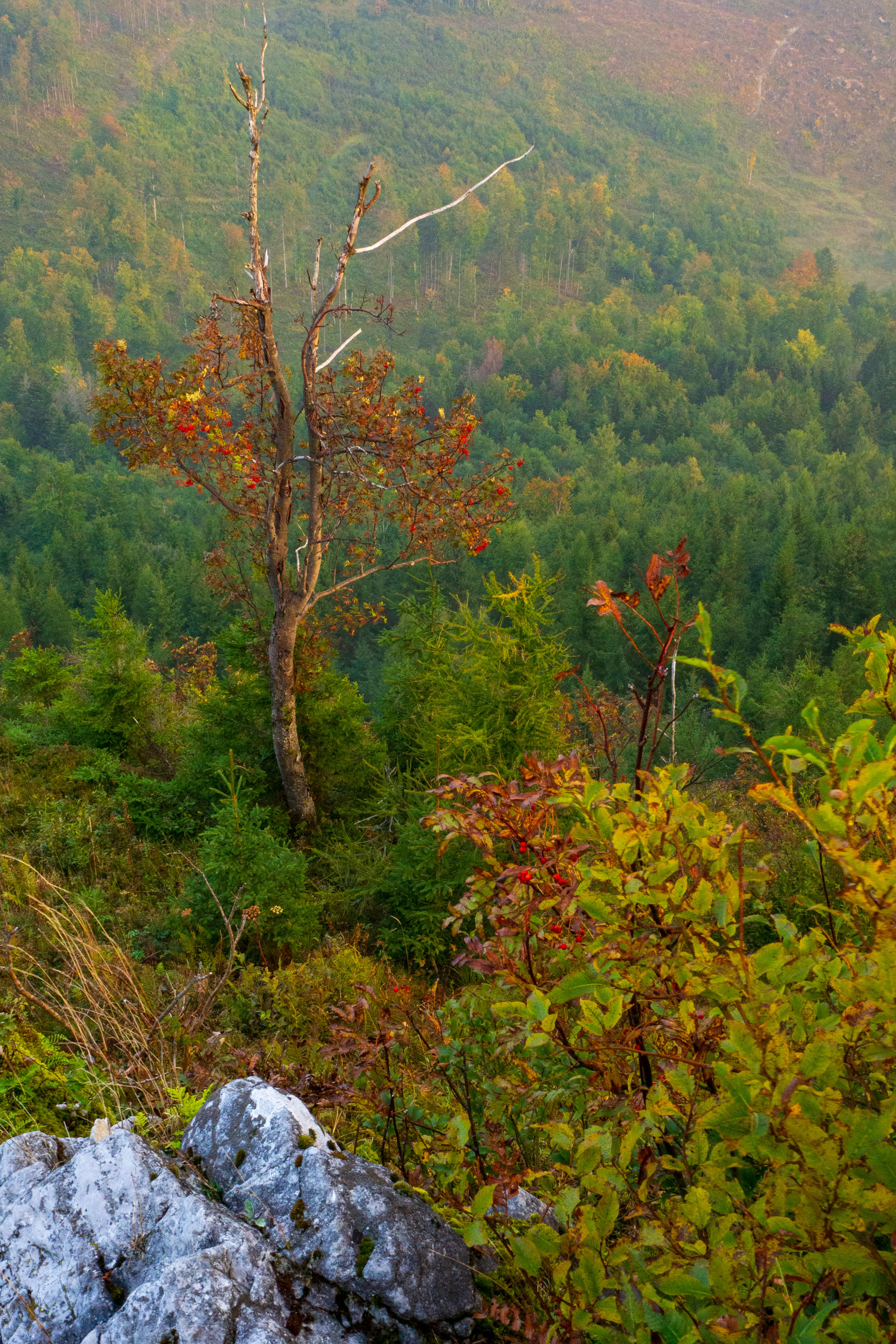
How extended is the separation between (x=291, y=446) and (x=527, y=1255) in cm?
654

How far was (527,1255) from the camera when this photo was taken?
124cm

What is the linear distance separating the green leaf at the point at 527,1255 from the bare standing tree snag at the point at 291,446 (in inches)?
225

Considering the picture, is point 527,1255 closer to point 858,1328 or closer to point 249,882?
point 858,1328

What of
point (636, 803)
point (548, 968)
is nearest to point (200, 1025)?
point (548, 968)

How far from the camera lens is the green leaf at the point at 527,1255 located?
1.23 m

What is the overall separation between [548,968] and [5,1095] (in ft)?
6.75

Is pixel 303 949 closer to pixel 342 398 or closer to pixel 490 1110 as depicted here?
pixel 342 398

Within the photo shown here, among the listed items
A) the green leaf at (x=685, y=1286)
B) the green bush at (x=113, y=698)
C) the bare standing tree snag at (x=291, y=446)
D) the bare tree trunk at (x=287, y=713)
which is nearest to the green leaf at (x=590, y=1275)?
the green leaf at (x=685, y=1286)

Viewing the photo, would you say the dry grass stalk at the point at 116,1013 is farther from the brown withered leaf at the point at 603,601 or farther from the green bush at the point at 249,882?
the brown withered leaf at the point at 603,601

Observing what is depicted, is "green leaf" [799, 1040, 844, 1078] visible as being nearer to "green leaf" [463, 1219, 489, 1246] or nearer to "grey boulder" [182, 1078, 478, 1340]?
"green leaf" [463, 1219, 489, 1246]

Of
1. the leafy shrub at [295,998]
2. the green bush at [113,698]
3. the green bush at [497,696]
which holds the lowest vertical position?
the green bush at [113,698]

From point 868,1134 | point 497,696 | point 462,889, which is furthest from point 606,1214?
point 497,696

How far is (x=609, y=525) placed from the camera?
50906mm

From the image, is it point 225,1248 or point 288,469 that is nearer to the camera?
point 225,1248
